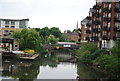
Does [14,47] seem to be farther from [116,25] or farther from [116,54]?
[116,54]

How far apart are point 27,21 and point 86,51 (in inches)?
1759

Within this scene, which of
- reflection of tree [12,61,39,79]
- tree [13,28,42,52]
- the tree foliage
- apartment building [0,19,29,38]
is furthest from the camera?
the tree foliage

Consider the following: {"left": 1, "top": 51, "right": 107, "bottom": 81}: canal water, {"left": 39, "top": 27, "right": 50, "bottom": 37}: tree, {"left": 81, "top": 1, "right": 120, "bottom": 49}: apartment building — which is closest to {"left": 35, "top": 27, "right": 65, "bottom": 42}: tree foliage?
{"left": 39, "top": 27, "right": 50, "bottom": 37}: tree

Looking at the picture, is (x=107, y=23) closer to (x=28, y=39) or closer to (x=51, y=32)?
(x=28, y=39)

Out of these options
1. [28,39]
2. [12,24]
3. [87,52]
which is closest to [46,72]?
[87,52]

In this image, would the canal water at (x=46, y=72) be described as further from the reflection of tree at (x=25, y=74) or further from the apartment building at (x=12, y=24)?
the apartment building at (x=12, y=24)

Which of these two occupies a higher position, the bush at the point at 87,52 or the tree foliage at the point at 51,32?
the tree foliage at the point at 51,32

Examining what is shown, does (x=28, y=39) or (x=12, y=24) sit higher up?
(x=12, y=24)

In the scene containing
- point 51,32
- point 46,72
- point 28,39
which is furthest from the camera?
point 51,32

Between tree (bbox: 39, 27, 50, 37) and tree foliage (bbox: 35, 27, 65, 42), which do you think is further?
tree foliage (bbox: 35, 27, 65, 42)

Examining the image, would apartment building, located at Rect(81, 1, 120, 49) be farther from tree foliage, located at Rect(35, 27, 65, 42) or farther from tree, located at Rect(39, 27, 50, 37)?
tree foliage, located at Rect(35, 27, 65, 42)

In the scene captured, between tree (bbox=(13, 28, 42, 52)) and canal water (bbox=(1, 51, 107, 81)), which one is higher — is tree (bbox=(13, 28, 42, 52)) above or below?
above

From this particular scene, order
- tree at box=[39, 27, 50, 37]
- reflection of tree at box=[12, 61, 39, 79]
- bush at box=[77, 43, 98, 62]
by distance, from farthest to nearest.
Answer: tree at box=[39, 27, 50, 37] → bush at box=[77, 43, 98, 62] → reflection of tree at box=[12, 61, 39, 79]

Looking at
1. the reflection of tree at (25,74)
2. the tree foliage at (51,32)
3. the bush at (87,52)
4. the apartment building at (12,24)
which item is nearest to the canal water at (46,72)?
the reflection of tree at (25,74)
